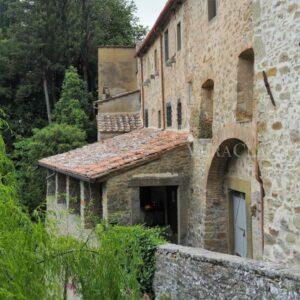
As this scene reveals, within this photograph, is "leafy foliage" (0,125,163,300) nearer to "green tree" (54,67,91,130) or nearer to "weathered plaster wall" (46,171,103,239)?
"weathered plaster wall" (46,171,103,239)

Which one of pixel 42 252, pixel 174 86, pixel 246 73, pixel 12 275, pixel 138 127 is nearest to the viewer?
pixel 12 275

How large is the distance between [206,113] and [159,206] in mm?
5456

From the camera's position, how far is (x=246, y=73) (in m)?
9.01

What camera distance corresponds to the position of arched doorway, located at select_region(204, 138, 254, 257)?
957cm

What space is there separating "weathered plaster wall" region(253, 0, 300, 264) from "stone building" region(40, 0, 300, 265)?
0.5 inches

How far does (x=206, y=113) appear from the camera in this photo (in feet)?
37.9

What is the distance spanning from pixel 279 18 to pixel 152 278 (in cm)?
454

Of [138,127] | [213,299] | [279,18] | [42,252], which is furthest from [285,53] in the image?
[138,127]

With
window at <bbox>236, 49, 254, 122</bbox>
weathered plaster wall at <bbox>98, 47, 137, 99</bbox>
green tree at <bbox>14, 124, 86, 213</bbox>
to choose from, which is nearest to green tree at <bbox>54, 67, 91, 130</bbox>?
weathered plaster wall at <bbox>98, 47, 137, 99</bbox>

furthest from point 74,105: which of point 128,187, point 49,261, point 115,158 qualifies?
point 49,261

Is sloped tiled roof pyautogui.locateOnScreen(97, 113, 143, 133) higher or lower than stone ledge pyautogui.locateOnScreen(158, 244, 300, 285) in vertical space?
higher

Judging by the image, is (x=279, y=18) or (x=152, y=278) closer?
(x=279, y=18)

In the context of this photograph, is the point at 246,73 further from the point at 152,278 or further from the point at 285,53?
the point at 152,278

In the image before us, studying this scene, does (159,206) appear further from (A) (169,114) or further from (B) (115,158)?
(B) (115,158)
